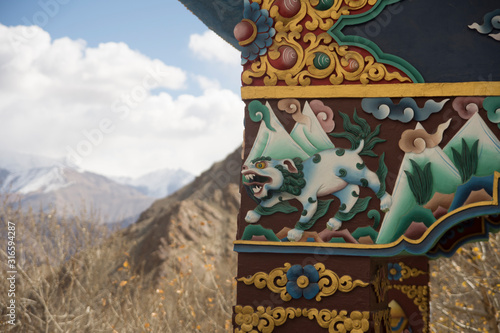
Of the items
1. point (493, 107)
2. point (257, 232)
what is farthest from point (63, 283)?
point (493, 107)

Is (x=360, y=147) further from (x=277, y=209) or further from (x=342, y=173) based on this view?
(x=277, y=209)

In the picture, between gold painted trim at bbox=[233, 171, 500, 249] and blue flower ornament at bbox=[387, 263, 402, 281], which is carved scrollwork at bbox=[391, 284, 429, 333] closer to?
blue flower ornament at bbox=[387, 263, 402, 281]

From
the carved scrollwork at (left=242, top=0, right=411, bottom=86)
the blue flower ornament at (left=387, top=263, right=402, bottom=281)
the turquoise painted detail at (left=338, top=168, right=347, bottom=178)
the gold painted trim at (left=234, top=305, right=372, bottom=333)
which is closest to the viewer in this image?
the gold painted trim at (left=234, top=305, right=372, bottom=333)

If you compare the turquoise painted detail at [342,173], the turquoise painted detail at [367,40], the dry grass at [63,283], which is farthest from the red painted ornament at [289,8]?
the dry grass at [63,283]

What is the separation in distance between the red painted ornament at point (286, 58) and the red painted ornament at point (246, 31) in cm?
20

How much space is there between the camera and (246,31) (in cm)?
329

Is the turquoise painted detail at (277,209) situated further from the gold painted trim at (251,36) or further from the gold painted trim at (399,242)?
the gold painted trim at (251,36)

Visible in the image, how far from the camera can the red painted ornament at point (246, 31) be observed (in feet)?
10.8

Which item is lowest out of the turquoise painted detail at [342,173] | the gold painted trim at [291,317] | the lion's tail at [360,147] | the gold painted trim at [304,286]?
the gold painted trim at [291,317]

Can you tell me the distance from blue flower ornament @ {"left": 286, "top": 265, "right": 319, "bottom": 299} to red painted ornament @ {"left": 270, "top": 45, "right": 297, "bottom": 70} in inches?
49.1

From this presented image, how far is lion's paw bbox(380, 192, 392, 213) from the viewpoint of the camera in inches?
119

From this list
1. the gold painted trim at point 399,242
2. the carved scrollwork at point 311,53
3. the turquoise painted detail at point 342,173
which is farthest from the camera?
the carved scrollwork at point 311,53

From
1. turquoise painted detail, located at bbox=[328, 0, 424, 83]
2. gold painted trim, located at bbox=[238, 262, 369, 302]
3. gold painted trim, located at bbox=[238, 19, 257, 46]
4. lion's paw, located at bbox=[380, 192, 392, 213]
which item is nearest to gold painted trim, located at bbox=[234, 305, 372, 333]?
gold painted trim, located at bbox=[238, 262, 369, 302]

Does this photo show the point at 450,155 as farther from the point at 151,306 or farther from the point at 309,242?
the point at 151,306
